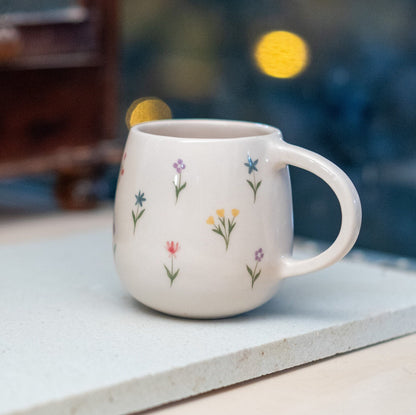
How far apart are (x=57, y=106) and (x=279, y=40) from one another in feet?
0.93

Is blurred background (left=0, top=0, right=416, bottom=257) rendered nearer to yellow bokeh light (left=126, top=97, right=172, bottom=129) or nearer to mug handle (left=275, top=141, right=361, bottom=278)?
yellow bokeh light (left=126, top=97, right=172, bottom=129)

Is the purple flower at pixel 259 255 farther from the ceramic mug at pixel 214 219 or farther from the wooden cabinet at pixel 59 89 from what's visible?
the wooden cabinet at pixel 59 89

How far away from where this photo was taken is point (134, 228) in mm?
426

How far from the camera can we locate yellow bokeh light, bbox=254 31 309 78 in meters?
0.76

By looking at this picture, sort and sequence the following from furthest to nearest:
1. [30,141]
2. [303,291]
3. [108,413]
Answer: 1. [30,141]
2. [303,291]
3. [108,413]

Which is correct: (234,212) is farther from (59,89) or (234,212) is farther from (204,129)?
(59,89)

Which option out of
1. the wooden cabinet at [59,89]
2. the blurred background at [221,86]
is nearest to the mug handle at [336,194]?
the blurred background at [221,86]

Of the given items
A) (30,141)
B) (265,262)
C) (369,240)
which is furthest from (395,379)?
(30,141)

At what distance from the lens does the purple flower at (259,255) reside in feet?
1.37

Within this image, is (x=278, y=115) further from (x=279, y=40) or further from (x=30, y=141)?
(x=30, y=141)

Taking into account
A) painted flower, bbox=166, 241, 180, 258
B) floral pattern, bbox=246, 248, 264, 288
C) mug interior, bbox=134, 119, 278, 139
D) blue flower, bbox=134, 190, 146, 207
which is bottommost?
floral pattern, bbox=246, 248, 264, 288

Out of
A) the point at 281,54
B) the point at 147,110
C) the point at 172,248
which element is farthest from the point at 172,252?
the point at 147,110

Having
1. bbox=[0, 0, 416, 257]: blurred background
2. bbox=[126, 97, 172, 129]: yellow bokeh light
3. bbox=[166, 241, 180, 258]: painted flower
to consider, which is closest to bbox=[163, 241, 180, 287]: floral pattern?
bbox=[166, 241, 180, 258]: painted flower

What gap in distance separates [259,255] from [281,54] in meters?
0.42
